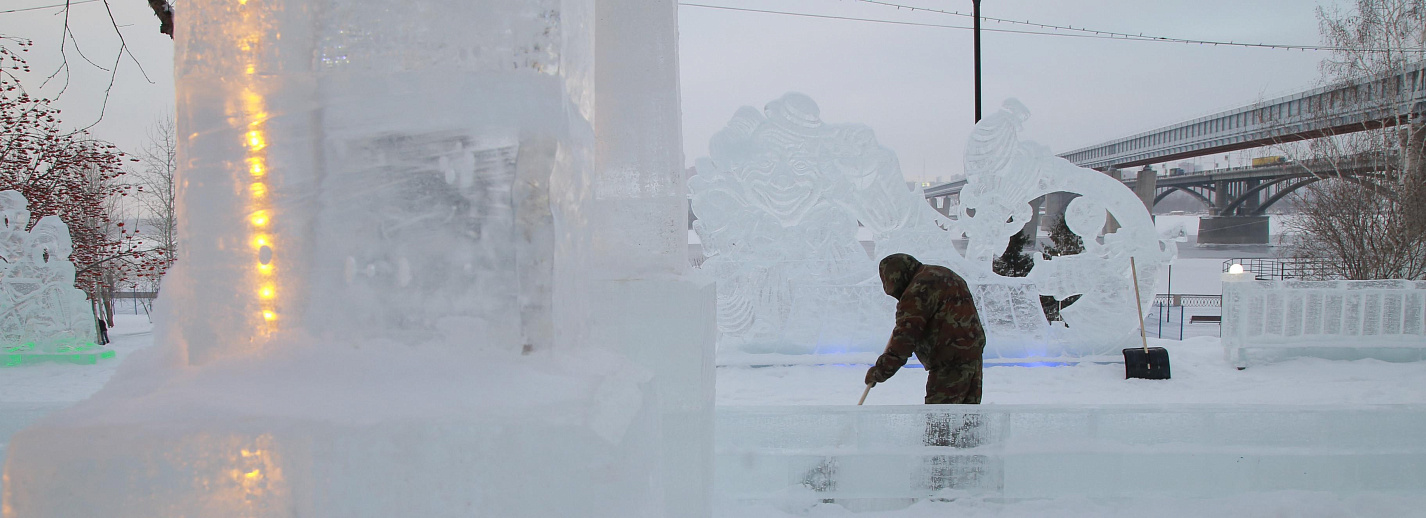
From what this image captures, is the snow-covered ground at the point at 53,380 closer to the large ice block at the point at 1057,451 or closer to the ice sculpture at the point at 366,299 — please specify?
the large ice block at the point at 1057,451

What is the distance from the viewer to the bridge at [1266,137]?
13031 mm

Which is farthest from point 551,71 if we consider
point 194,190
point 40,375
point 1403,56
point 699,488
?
point 1403,56

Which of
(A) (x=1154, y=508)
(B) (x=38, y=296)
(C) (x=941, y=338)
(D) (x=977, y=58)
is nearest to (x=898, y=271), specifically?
(C) (x=941, y=338)

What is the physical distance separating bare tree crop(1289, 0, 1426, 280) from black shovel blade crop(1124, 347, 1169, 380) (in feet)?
24.0

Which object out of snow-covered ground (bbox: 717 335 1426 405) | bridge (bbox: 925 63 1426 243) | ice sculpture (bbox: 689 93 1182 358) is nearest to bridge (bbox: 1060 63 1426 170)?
bridge (bbox: 925 63 1426 243)

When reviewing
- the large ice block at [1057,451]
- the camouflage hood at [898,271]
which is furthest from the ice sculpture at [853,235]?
the large ice block at [1057,451]

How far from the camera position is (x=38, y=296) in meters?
8.72

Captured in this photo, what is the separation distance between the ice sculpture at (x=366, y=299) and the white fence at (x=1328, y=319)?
9206mm

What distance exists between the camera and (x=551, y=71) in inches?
29.8

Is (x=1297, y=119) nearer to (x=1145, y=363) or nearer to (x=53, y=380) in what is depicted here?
(x=1145, y=363)

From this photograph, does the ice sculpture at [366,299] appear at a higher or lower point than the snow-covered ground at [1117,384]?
higher

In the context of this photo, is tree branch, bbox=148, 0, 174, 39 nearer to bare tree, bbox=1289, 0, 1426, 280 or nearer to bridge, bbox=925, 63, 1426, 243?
bridge, bbox=925, 63, 1426, 243

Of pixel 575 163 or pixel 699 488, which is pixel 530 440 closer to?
pixel 575 163

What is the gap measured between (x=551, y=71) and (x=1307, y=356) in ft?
32.2
